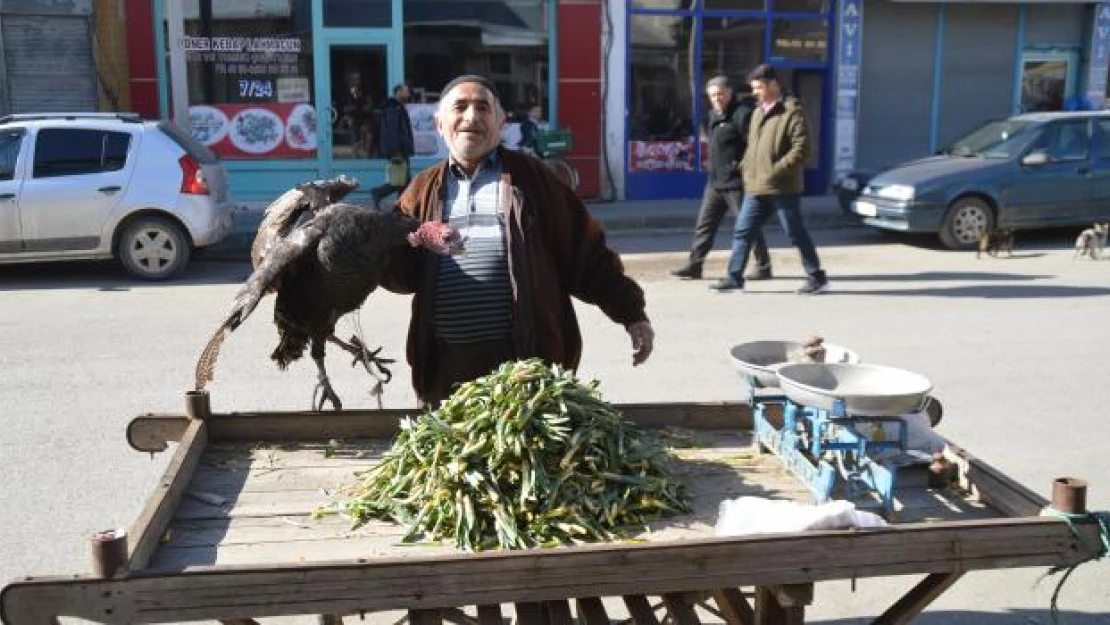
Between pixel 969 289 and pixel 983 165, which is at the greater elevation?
pixel 983 165

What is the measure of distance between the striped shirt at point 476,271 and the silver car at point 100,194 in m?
8.75

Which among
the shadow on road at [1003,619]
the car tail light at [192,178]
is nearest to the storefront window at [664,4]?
the car tail light at [192,178]

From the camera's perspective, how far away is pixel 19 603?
7.21ft

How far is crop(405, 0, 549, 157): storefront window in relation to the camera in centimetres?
1658

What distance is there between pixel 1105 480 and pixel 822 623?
230 cm

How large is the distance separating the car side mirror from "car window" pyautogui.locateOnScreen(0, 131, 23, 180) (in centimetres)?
1185

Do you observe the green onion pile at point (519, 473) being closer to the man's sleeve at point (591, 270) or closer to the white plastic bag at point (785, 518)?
the white plastic bag at point (785, 518)

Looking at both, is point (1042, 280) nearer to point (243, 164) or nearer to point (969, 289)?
point (969, 289)

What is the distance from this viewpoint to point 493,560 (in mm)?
2324

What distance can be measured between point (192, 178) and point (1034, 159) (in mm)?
10259

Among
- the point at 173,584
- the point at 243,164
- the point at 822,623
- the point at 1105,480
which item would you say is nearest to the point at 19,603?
the point at 173,584

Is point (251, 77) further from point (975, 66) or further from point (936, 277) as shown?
point (975, 66)

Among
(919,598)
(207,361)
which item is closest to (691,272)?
(207,361)

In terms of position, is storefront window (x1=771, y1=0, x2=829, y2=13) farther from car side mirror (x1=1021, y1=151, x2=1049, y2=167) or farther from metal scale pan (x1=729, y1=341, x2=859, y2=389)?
metal scale pan (x1=729, y1=341, x2=859, y2=389)
